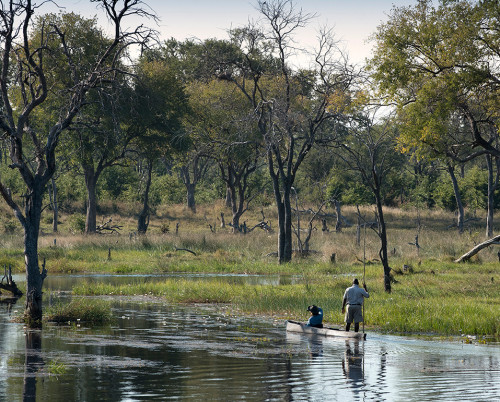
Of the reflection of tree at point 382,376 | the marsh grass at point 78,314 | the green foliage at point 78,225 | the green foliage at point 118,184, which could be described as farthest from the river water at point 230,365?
the green foliage at point 118,184

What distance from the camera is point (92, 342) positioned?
20.3m

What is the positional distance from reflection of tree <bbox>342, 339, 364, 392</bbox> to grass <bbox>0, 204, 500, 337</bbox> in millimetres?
3392

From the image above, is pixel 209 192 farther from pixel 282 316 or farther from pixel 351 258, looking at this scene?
pixel 282 316

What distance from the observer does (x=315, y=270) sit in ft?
127

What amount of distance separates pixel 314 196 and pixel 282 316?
5073cm

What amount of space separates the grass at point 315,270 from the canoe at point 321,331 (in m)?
2.57

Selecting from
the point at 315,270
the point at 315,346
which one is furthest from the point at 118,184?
the point at 315,346

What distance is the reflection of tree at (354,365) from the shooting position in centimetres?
1554

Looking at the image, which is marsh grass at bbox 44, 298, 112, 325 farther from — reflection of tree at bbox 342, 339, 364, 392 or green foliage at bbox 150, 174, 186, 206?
green foliage at bbox 150, 174, 186, 206

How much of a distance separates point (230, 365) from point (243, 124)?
132 ft

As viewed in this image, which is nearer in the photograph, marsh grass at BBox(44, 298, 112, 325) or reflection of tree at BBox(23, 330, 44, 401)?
reflection of tree at BBox(23, 330, 44, 401)

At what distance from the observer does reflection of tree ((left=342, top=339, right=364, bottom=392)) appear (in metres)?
15.5

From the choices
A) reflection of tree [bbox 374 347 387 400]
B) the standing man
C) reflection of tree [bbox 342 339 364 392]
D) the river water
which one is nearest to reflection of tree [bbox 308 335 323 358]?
the river water

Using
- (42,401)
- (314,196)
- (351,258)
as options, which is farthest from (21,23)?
(314,196)
